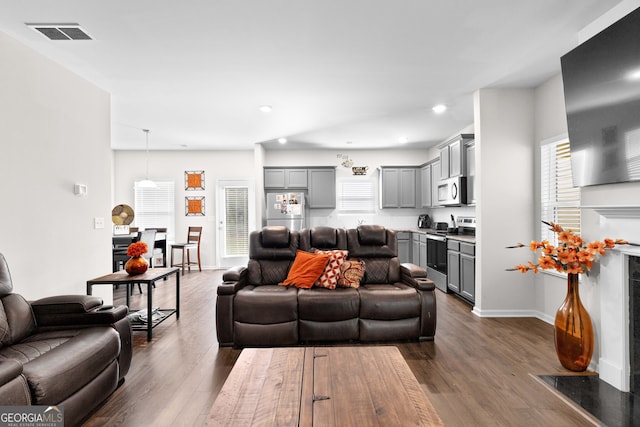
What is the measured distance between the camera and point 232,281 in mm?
3344

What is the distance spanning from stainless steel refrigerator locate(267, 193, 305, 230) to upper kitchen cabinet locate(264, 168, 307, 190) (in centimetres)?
34

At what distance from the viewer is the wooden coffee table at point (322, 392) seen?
1333mm

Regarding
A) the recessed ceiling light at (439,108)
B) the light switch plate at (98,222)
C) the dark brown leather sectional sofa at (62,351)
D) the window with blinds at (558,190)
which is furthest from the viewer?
the recessed ceiling light at (439,108)

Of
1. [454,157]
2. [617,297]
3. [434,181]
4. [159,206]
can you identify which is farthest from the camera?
[159,206]

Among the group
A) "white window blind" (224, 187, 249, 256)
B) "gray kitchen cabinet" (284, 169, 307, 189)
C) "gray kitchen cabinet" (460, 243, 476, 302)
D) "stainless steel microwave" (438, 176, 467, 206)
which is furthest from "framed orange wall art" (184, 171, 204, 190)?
"gray kitchen cabinet" (460, 243, 476, 302)

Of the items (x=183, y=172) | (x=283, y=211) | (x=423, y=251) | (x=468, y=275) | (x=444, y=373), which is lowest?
(x=444, y=373)

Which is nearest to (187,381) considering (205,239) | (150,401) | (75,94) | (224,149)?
(150,401)

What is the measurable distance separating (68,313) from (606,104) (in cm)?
418

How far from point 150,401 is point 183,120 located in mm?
4243

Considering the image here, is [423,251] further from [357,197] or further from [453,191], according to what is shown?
[357,197]

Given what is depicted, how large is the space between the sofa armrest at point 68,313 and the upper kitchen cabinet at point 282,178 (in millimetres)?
5055

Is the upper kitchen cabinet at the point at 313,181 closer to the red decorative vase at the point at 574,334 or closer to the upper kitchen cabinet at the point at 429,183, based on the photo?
the upper kitchen cabinet at the point at 429,183

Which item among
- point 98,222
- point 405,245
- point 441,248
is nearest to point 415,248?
point 405,245

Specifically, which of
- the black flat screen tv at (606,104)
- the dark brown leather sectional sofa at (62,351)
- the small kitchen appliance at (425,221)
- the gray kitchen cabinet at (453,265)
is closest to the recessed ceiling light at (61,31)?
the dark brown leather sectional sofa at (62,351)
